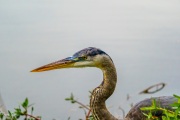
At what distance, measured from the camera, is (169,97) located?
4289 millimetres

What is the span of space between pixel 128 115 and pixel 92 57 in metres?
0.59

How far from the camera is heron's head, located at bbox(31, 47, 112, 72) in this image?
4156 millimetres

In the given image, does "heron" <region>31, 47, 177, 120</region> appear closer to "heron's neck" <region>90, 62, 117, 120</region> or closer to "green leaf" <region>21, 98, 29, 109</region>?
"heron's neck" <region>90, 62, 117, 120</region>

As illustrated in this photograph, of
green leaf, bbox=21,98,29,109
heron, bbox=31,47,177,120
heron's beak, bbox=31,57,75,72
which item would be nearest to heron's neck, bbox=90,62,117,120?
heron, bbox=31,47,177,120

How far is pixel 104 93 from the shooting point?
4.15m

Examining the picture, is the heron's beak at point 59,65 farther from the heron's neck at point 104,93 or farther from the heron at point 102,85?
the heron's neck at point 104,93

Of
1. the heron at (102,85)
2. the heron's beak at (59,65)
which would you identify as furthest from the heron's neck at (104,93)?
the heron's beak at (59,65)

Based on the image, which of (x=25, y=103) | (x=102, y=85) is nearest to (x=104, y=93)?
(x=102, y=85)

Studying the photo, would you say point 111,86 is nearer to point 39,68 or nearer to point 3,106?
point 39,68

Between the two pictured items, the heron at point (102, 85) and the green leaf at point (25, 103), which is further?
the heron at point (102, 85)

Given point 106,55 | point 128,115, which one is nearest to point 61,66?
point 106,55

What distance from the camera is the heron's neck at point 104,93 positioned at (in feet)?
13.6

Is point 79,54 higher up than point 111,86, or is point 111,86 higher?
point 79,54

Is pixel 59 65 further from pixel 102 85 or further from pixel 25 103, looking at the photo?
pixel 25 103
